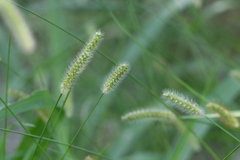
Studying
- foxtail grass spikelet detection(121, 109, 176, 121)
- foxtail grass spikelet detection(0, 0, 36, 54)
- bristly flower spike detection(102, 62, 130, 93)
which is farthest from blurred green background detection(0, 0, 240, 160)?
bristly flower spike detection(102, 62, 130, 93)

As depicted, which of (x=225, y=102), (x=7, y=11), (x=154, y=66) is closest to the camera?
(x=7, y=11)

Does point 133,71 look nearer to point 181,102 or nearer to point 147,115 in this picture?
point 147,115

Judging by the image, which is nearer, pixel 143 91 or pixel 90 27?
pixel 90 27

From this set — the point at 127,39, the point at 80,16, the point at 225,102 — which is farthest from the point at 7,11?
the point at 80,16

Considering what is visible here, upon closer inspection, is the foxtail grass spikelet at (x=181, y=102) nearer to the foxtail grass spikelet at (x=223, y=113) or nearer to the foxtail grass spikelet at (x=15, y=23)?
the foxtail grass spikelet at (x=223, y=113)

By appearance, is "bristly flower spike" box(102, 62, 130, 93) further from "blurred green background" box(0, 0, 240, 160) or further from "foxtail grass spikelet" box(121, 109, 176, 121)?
"blurred green background" box(0, 0, 240, 160)

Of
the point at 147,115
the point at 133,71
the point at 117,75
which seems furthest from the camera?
the point at 133,71

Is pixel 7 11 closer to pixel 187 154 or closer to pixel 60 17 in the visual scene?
pixel 187 154

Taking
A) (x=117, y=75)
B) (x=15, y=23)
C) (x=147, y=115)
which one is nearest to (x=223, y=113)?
(x=147, y=115)
